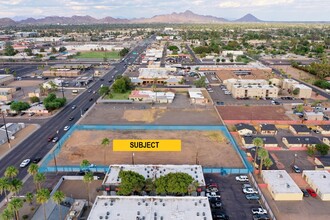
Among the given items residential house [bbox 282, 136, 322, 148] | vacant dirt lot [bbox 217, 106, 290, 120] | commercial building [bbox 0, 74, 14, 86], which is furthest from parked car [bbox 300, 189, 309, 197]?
commercial building [bbox 0, 74, 14, 86]

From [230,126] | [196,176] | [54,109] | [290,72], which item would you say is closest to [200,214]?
[196,176]

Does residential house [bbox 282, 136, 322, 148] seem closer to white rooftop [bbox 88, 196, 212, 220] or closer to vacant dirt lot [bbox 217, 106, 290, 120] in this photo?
vacant dirt lot [bbox 217, 106, 290, 120]

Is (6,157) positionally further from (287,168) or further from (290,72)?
(290,72)

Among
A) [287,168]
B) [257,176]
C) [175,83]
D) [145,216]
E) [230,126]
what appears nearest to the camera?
[145,216]

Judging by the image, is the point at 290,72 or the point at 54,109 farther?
the point at 290,72

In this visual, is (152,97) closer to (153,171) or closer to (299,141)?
(299,141)

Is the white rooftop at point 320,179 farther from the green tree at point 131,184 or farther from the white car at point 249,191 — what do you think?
the green tree at point 131,184

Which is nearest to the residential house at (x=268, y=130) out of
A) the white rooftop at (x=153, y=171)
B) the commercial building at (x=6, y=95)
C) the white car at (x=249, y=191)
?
the white car at (x=249, y=191)
